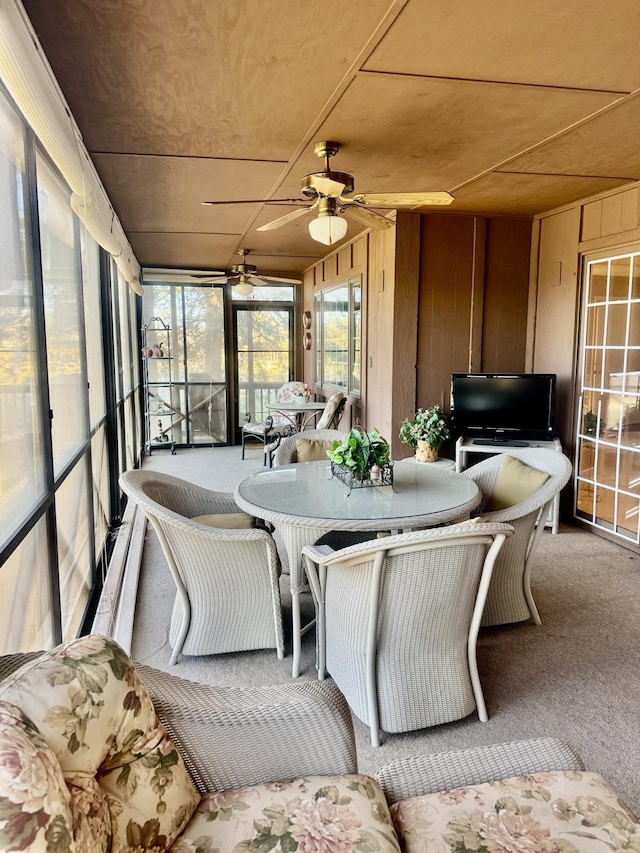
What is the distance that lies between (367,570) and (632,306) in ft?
10.3

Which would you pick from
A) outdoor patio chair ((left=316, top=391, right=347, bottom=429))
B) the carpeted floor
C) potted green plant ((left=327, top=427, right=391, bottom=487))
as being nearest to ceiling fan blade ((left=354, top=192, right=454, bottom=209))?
potted green plant ((left=327, top=427, right=391, bottom=487))

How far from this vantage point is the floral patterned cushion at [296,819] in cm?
106

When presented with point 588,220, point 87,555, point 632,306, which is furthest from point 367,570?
point 588,220

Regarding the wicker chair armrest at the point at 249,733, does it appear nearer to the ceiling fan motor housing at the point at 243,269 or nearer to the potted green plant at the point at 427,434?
the potted green plant at the point at 427,434

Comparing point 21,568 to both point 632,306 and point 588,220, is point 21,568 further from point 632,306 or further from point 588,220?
point 588,220

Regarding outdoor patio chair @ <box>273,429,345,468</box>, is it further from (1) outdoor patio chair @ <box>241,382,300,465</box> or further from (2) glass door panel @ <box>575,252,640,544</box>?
(1) outdoor patio chair @ <box>241,382,300,465</box>

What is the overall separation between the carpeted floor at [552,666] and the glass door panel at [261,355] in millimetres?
4747

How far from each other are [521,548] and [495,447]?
177 cm

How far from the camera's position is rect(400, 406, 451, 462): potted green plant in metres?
4.39

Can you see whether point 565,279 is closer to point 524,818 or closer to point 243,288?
point 243,288

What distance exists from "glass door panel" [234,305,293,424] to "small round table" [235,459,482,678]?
17.8ft

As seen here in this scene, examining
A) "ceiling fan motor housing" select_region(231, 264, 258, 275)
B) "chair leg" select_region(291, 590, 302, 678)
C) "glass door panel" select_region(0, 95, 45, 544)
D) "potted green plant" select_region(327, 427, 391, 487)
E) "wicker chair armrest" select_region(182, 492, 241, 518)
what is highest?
"ceiling fan motor housing" select_region(231, 264, 258, 275)

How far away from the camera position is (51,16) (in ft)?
5.78

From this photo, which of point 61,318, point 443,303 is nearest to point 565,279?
point 443,303
